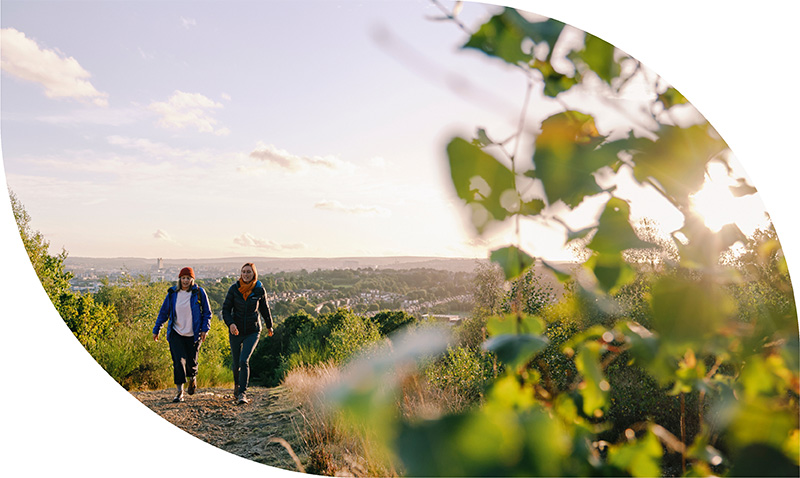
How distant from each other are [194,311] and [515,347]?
1.88 meters

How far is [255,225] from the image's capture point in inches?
62.8

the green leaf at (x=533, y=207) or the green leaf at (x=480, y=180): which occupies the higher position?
the green leaf at (x=480, y=180)

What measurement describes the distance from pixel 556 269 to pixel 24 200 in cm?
185

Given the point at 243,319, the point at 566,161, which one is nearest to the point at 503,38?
the point at 566,161

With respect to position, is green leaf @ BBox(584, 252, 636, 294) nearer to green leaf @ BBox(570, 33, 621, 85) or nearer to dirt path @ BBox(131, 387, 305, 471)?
green leaf @ BBox(570, 33, 621, 85)

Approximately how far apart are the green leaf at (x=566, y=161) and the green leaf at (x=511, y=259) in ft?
0.14

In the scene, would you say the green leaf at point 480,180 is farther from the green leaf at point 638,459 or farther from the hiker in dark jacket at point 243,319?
the hiker in dark jacket at point 243,319

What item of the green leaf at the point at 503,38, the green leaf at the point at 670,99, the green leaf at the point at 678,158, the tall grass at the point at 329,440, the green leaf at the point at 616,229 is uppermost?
the green leaf at the point at 503,38

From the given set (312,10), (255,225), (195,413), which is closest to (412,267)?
(255,225)

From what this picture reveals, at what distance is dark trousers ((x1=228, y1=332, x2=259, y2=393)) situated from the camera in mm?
2107

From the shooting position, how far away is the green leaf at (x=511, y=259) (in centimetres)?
32

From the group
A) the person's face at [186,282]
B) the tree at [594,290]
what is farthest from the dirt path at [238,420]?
the tree at [594,290]

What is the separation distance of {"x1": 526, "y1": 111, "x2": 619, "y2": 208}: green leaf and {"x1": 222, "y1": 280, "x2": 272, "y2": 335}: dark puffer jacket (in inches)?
71.8

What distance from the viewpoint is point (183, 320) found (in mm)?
1892
